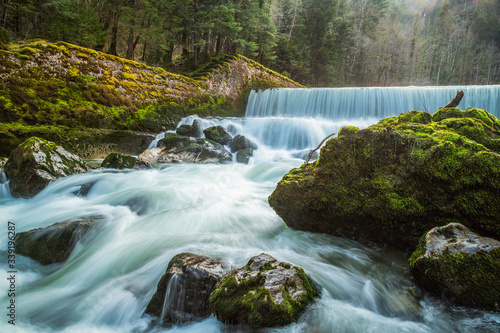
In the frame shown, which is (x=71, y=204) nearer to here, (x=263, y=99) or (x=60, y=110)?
(x=60, y=110)

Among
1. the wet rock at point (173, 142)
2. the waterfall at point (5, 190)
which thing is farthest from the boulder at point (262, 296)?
the wet rock at point (173, 142)

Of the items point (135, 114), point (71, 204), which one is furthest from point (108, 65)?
point (71, 204)

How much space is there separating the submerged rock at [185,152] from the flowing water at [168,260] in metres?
1.98

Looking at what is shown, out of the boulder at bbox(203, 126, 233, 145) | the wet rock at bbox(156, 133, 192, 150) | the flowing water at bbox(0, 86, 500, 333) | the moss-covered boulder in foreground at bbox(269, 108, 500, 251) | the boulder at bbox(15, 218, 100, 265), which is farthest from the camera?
the boulder at bbox(203, 126, 233, 145)

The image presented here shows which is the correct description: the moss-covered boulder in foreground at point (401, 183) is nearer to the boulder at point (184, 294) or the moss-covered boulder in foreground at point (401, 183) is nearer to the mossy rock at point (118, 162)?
the boulder at point (184, 294)

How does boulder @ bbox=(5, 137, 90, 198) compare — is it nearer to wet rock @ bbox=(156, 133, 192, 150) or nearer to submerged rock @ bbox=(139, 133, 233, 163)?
submerged rock @ bbox=(139, 133, 233, 163)

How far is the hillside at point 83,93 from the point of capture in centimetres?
673

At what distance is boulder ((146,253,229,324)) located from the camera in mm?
2193

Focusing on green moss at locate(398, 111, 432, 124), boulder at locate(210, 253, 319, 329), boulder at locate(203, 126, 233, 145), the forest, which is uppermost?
the forest

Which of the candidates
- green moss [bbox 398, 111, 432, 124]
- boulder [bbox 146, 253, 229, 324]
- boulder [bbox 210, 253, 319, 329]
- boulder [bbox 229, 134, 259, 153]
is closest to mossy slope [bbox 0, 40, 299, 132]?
boulder [bbox 229, 134, 259, 153]

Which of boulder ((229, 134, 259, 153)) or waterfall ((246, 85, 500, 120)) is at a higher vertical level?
waterfall ((246, 85, 500, 120))

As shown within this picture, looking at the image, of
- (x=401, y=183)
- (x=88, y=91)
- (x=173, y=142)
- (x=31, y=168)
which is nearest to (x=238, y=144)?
(x=173, y=142)

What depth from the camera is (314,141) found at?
419 inches

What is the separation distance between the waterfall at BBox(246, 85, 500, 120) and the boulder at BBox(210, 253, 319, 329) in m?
13.1
